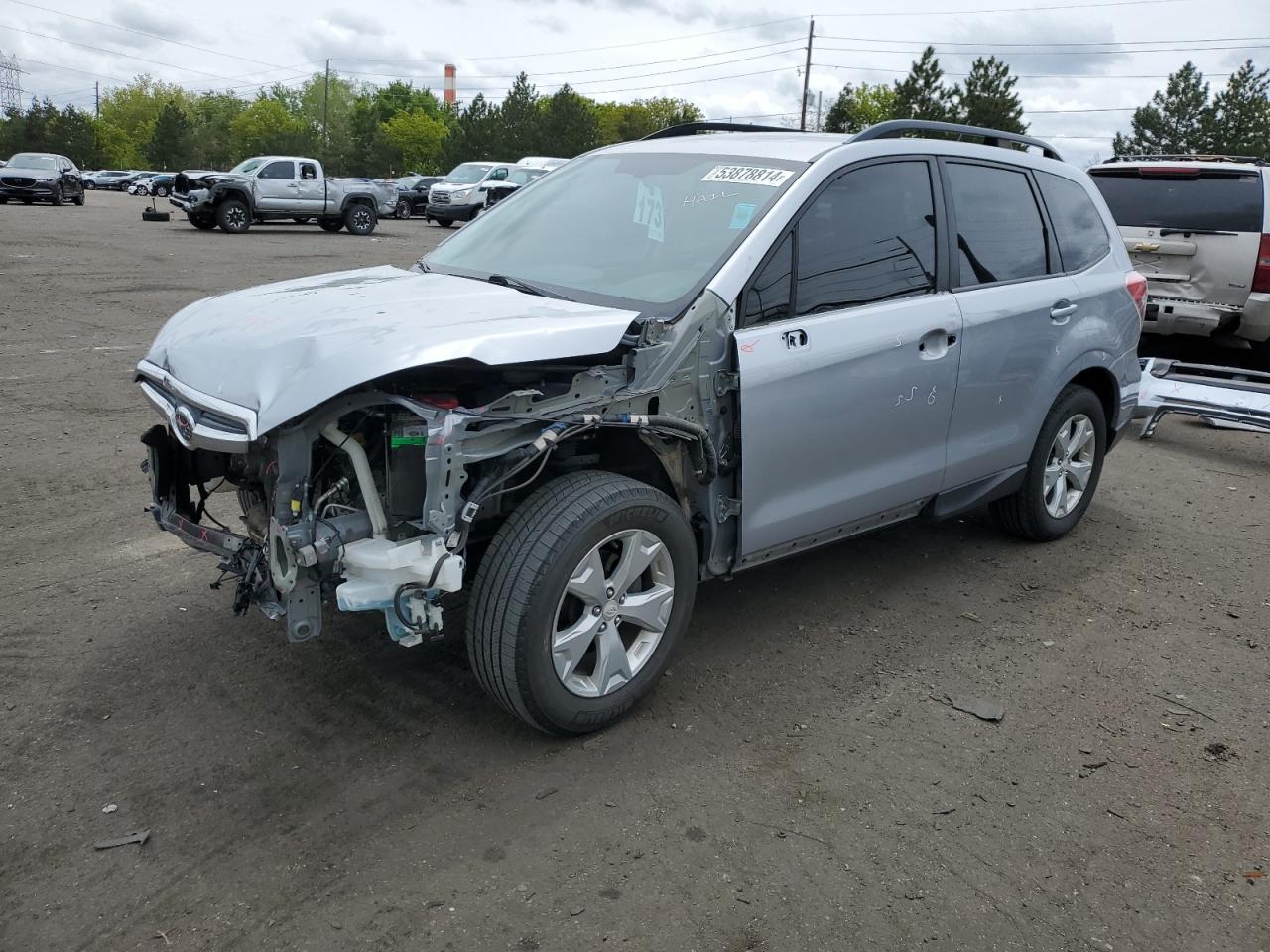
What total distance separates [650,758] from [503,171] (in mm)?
28190

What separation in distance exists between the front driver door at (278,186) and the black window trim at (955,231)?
75.4 feet

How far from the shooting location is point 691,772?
322cm

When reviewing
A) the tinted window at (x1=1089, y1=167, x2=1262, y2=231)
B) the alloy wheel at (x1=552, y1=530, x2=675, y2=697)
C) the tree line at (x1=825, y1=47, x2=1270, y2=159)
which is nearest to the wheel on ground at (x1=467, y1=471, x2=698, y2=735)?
the alloy wheel at (x1=552, y1=530, x2=675, y2=697)

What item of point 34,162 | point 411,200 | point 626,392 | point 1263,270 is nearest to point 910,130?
point 626,392

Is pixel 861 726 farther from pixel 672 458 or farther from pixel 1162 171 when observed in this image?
pixel 1162 171

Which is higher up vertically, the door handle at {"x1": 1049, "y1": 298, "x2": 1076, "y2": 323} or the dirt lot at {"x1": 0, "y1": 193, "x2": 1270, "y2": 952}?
the door handle at {"x1": 1049, "y1": 298, "x2": 1076, "y2": 323}

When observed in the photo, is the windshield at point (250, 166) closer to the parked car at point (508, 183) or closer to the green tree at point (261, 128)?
the parked car at point (508, 183)

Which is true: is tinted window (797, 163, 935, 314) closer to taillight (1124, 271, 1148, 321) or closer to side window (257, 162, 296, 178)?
taillight (1124, 271, 1148, 321)

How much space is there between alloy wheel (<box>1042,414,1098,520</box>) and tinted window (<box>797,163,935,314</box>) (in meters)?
1.43

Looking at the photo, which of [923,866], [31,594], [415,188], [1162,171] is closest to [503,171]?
[415,188]

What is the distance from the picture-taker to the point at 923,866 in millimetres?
2838

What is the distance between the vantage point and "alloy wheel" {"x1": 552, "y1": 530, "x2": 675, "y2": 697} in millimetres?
3193

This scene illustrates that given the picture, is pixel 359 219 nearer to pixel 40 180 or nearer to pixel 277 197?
pixel 277 197

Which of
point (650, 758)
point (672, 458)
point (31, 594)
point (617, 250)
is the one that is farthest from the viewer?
point (31, 594)
